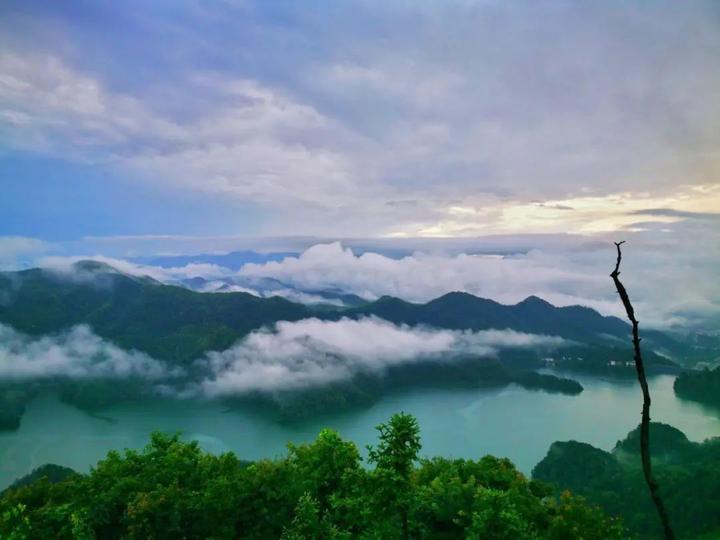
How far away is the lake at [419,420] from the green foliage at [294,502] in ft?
249

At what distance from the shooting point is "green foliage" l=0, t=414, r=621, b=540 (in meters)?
14.9

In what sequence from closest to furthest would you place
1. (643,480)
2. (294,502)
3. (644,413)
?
(644,413)
(294,502)
(643,480)

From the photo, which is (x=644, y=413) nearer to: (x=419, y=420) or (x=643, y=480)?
(x=643, y=480)

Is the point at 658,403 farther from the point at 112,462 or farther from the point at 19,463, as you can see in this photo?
the point at 19,463

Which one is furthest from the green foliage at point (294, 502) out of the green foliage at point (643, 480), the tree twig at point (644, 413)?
the green foliage at point (643, 480)

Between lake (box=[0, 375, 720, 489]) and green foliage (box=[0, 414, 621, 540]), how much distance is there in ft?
249

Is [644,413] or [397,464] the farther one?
[397,464]

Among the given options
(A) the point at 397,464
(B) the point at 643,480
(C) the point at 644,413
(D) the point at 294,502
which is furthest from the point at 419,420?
(C) the point at 644,413

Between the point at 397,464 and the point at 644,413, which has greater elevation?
the point at 644,413

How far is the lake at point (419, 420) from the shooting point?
10119cm

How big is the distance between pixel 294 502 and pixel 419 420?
107m

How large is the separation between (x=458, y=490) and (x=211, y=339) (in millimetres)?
186561

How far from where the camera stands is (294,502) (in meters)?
18.5

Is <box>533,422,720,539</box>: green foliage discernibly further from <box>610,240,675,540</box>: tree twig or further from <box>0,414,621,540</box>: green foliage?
<box>610,240,675,540</box>: tree twig
